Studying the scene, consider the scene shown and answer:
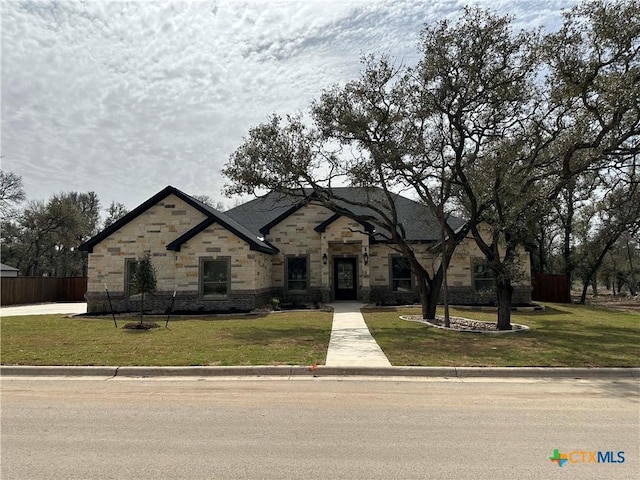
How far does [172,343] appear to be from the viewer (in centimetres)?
1148

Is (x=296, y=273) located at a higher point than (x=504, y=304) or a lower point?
higher

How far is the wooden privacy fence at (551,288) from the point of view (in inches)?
1144

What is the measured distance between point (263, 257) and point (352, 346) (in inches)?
492

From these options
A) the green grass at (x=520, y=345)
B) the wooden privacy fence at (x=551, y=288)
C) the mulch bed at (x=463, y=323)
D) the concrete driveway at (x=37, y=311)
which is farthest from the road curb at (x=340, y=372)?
the wooden privacy fence at (x=551, y=288)

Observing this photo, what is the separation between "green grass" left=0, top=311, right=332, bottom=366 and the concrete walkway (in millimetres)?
264

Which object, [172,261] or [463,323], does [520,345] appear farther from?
[172,261]

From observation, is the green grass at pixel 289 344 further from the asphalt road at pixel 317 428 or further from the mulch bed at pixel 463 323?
the asphalt road at pixel 317 428

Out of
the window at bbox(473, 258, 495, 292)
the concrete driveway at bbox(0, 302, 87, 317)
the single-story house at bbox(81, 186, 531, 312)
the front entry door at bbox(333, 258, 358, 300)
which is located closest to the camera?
the single-story house at bbox(81, 186, 531, 312)

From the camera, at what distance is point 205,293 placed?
20.6 metres

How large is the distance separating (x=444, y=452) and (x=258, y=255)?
17.5 meters

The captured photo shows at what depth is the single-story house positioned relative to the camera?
805 inches

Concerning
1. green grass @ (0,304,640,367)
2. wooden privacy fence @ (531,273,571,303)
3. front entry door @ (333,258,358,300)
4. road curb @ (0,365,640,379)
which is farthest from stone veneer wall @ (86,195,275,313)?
wooden privacy fence @ (531,273,571,303)

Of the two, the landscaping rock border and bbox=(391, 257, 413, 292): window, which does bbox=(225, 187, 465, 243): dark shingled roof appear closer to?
bbox=(391, 257, 413, 292): window

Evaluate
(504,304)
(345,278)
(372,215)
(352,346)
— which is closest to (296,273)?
(345,278)
